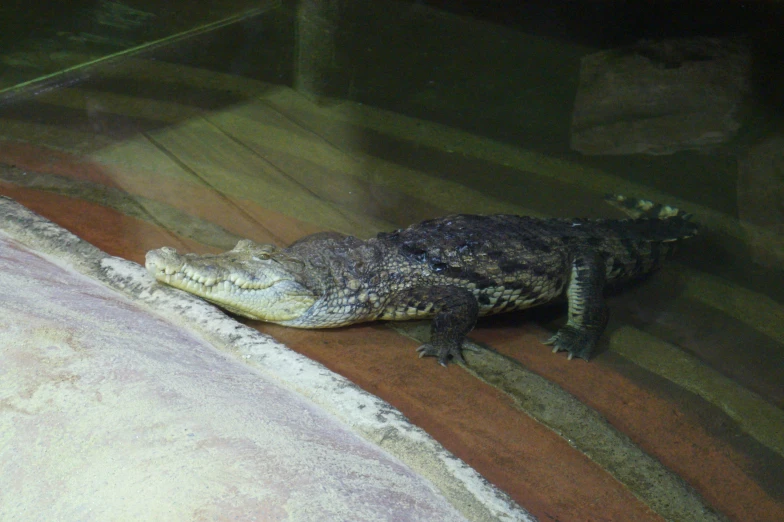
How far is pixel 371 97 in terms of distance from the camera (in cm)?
595

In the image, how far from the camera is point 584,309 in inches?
161

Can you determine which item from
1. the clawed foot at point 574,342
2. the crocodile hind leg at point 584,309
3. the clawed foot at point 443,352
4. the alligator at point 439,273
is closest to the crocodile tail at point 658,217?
the alligator at point 439,273

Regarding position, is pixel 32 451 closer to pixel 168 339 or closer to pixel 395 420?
pixel 168 339

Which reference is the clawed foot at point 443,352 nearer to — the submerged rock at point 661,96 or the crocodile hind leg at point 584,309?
the crocodile hind leg at point 584,309

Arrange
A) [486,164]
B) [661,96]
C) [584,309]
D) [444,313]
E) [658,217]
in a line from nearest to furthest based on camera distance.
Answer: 1. [444,313]
2. [584,309]
3. [658,217]
4. [486,164]
5. [661,96]

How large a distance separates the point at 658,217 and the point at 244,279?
9.72 feet

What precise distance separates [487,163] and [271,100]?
1845 millimetres

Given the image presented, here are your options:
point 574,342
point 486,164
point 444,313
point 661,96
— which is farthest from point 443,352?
point 661,96

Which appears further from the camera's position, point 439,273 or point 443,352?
point 439,273

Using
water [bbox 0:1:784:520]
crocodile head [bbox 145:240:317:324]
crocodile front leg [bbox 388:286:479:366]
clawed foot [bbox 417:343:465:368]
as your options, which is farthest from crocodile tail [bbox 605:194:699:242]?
crocodile head [bbox 145:240:317:324]

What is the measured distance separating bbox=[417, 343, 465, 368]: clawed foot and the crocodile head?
2.03 ft

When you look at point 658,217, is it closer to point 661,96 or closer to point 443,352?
point 661,96

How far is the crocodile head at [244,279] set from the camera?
3.31 m

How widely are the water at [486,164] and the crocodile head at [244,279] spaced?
0.55ft
